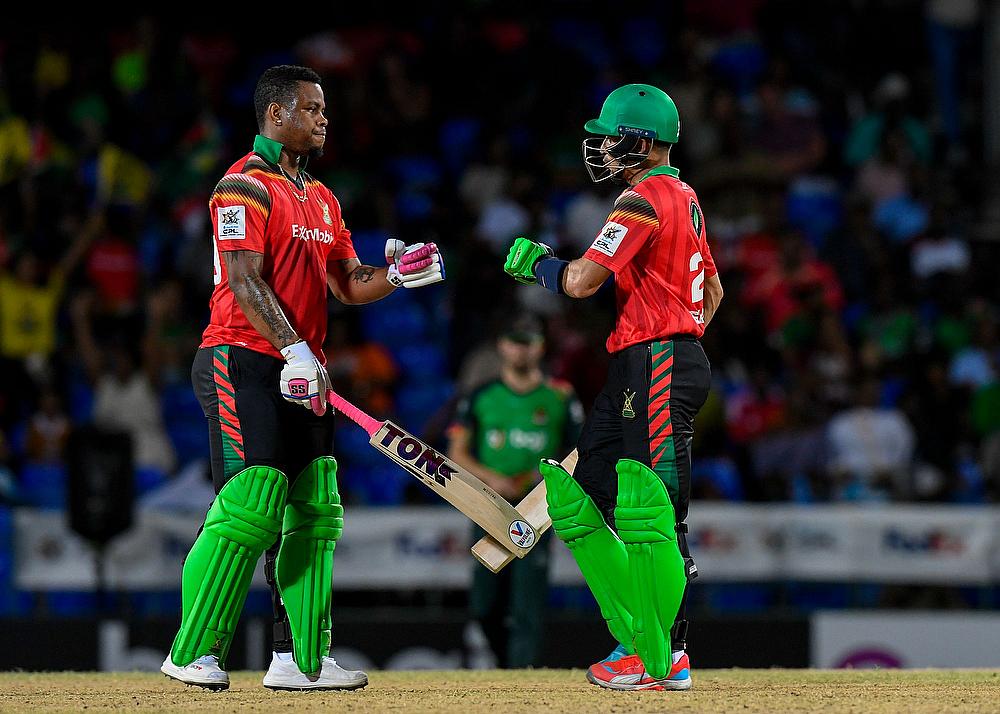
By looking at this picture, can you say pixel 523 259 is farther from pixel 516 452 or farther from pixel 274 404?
pixel 516 452

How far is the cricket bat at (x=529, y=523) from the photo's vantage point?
610 centimetres

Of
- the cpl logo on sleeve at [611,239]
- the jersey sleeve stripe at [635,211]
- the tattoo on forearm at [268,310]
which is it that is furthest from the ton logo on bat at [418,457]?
the jersey sleeve stripe at [635,211]

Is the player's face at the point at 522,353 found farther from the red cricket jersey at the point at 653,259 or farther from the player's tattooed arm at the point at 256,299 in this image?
the player's tattooed arm at the point at 256,299

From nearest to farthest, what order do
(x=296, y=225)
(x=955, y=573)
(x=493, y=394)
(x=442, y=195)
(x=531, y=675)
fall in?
(x=296, y=225) < (x=531, y=675) < (x=493, y=394) < (x=955, y=573) < (x=442, y=195)

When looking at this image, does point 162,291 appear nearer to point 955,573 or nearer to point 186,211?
point 186,211

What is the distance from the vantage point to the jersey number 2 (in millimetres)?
6051

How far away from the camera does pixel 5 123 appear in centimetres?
1288

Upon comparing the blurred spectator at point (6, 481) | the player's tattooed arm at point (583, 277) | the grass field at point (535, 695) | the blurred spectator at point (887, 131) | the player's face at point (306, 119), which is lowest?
the grass field at point (535, 695)

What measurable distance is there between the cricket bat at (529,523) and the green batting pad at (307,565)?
0.61 metres

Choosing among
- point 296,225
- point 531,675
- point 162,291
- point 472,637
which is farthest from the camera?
point 162,291

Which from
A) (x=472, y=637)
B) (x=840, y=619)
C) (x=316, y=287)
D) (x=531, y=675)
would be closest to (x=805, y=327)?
(x=840, y=619)

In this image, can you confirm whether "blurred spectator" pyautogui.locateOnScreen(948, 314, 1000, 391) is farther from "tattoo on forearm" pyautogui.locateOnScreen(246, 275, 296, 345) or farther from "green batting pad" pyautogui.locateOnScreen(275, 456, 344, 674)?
"tattoo on forearm" pyautogui.locateOnScreen(246, 275, 296, 345)

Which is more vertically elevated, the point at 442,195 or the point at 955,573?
the point at 442,195

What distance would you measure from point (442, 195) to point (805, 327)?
3.40 metres
